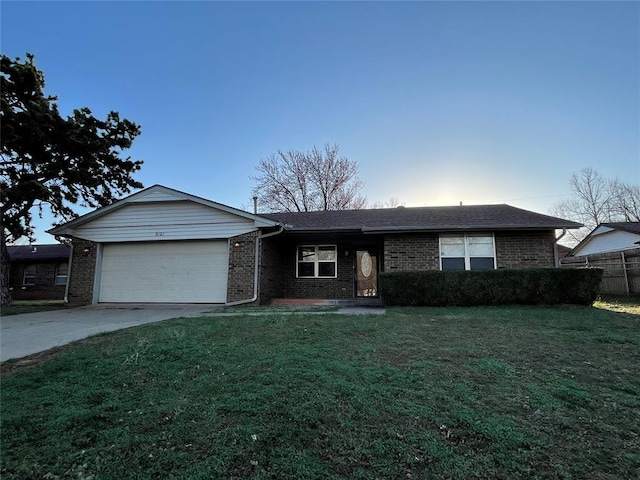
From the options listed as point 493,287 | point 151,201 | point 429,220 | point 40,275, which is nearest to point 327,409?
point 493,287

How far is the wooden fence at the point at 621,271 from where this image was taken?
548 inches

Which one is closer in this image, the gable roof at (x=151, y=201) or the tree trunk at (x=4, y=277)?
the gable roof at (x=151, y=201)

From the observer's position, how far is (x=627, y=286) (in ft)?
46.7

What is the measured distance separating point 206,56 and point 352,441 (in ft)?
39.4

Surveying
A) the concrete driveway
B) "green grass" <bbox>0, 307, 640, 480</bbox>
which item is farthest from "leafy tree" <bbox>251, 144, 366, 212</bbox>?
"green grass" <bbox>0, 307, 640, 480</bbox>

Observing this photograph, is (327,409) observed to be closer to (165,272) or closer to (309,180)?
(165,272)

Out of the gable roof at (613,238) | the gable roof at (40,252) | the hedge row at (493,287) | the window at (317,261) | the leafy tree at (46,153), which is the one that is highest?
the leafy tree at (46,153)

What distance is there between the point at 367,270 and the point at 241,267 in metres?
5.18

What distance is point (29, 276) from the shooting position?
22016 mm

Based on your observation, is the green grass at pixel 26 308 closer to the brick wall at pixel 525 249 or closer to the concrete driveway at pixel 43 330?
the concrete driveway at pixel 43 330

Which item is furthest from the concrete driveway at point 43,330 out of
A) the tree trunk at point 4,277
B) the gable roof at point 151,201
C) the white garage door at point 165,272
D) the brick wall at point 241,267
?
the tree trunk at point 4,277

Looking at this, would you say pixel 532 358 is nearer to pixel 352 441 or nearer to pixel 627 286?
pixel 352 441

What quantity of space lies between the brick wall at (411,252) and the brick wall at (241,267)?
468cm

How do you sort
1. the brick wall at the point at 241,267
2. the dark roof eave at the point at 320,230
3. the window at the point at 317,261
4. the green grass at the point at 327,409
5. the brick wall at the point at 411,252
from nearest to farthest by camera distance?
the green grass at the point at 327,409, the brick wall at the point at 241,267, the brick wall at the point at 411,252, the dark roof eave at the point at 320,230, the window at the point at 317,261
